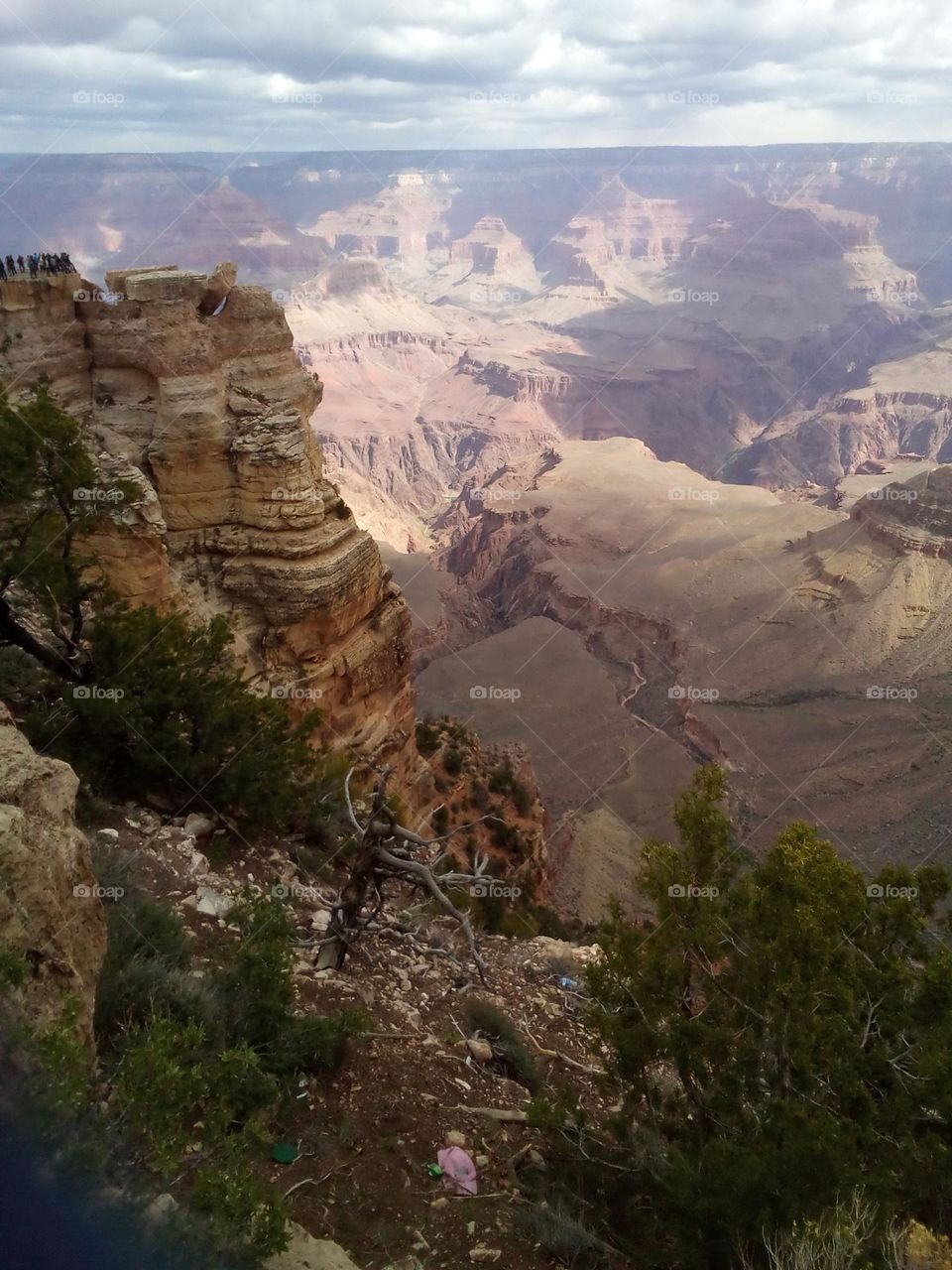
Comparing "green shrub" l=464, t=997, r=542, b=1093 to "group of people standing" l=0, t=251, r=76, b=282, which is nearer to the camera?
"green shrub" l=464, t=997, r=542, b=1093

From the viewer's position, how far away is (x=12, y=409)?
981 centimetres

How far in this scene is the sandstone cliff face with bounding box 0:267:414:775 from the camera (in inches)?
535

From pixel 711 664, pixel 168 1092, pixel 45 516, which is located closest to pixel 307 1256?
pixel 168 1092

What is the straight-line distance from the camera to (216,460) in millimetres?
14461

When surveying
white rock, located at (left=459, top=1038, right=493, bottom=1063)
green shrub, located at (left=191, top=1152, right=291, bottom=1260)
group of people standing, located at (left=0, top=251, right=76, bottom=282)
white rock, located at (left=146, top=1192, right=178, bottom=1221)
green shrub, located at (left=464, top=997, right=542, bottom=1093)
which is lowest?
green shrub, located at (left=464, top=997, right=542, bottom=1093)

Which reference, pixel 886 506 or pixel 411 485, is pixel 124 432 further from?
pixel 411 485

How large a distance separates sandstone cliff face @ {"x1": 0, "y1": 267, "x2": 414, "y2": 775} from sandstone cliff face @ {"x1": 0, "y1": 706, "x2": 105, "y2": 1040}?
29.0 feet

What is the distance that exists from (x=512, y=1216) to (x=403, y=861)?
2924 mm

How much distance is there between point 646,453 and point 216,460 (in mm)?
66074

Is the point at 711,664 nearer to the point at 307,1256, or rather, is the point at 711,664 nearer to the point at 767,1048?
the point at 767,1048

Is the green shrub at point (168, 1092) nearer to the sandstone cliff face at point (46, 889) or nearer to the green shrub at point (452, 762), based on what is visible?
the sandstone cliff face at point (46, 889)

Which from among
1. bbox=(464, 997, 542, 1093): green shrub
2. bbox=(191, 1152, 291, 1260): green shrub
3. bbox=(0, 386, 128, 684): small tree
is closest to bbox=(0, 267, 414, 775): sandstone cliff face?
bbox=(0, 386, 128, 684): small tree

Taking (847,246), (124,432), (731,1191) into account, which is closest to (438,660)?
(124,432)

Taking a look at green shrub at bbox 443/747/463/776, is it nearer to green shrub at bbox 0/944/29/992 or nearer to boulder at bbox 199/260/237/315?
boulder at bbox 199/260/237/315
